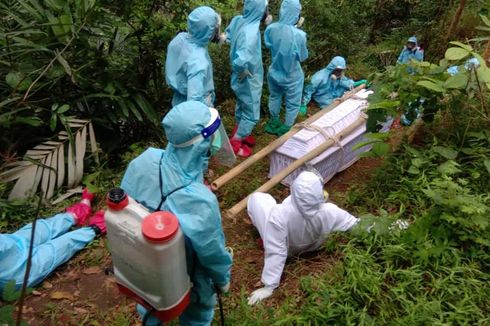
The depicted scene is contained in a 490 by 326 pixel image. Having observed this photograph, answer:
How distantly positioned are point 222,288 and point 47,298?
5.58ft

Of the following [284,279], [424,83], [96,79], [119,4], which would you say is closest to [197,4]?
[119,4]

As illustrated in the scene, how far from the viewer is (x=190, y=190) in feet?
7.07

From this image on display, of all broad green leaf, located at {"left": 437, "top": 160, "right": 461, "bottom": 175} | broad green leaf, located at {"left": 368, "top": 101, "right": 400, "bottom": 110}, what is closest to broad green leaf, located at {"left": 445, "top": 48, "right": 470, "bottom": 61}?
broad green leaf, located at {"left": 368, "top": 101, "right": 400, "bottom": 110}

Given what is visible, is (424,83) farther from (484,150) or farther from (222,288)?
(222,288)

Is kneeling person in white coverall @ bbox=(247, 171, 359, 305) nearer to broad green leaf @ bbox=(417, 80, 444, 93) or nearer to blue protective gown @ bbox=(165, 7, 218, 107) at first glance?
broad green leaf @ bbox=(417, 80, 444, 93)

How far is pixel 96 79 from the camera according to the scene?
14.5 feet

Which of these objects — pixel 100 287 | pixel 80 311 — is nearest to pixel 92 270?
pixel 100 287

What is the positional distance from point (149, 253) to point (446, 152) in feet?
8.78

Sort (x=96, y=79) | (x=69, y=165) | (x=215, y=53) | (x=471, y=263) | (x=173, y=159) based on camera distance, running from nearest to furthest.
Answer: (x=173, y=159) → (x=471, y=263) → (x=69, y=165) → (x=96, y=79) → (x=215, y=53)

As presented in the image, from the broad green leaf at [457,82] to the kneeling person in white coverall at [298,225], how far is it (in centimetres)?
130

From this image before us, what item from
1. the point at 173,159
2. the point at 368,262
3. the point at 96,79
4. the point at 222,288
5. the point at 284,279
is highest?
the point at 173,159

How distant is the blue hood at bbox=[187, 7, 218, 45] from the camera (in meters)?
4.08

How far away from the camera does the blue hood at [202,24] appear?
13.4ft

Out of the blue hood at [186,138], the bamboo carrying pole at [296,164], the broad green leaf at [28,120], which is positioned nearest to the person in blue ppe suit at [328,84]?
the bamboo carrying pole at [296,164]
